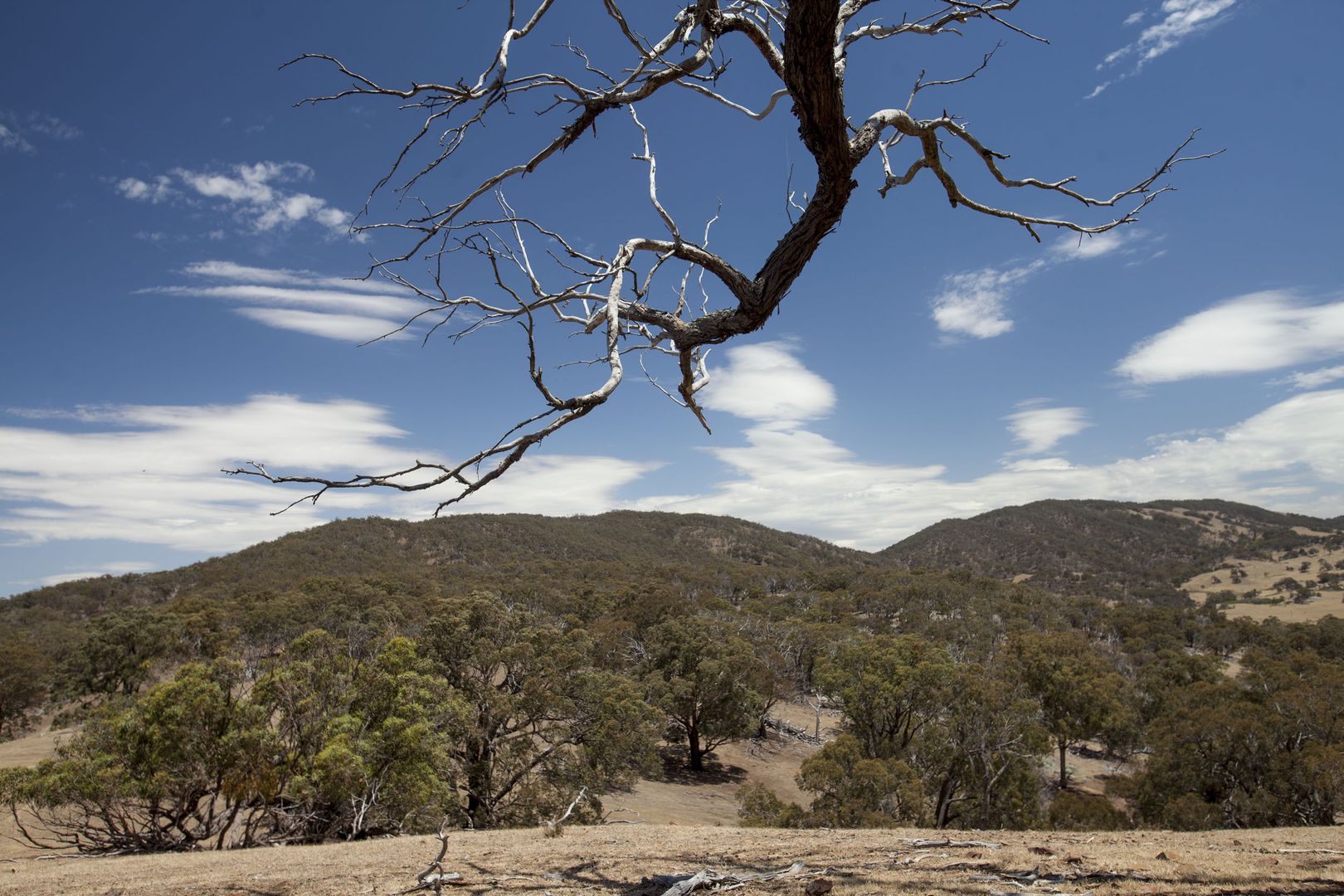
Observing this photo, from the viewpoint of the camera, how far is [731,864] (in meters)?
5.37

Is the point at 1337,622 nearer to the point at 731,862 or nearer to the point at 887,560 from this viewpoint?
the point at 731,862

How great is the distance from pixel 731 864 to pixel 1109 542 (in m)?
132

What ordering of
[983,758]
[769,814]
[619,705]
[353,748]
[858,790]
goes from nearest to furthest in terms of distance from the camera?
[353,748]
[858,790]
[769,814]
[983,758]
[619,705]

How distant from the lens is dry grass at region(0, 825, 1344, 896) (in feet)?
13.4

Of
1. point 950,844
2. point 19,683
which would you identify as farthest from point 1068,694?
point 19,683

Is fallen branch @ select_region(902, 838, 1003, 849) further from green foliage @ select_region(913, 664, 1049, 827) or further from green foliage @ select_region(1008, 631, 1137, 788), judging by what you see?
green foliage @ select_region(1008, 631, 1137, 788)

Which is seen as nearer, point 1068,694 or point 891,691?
point 891,691

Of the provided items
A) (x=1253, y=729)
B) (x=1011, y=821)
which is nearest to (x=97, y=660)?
(x=1011, y=821)

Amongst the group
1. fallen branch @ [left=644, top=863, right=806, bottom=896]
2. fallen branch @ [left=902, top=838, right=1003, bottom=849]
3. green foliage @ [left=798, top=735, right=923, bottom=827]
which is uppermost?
fallen branch @ [left=644, top=863, right=806, bottom=896]

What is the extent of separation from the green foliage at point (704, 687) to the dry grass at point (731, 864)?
17.6 m

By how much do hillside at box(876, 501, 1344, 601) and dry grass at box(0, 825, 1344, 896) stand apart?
87.0 m

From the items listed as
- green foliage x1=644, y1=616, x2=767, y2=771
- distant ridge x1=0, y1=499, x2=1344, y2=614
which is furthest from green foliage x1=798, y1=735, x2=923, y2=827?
distant ridge x1=0, y1=499, x2=1344, y2=614

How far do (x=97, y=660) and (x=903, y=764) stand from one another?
39238mm

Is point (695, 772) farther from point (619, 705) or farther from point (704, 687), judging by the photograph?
point (619, 705)
